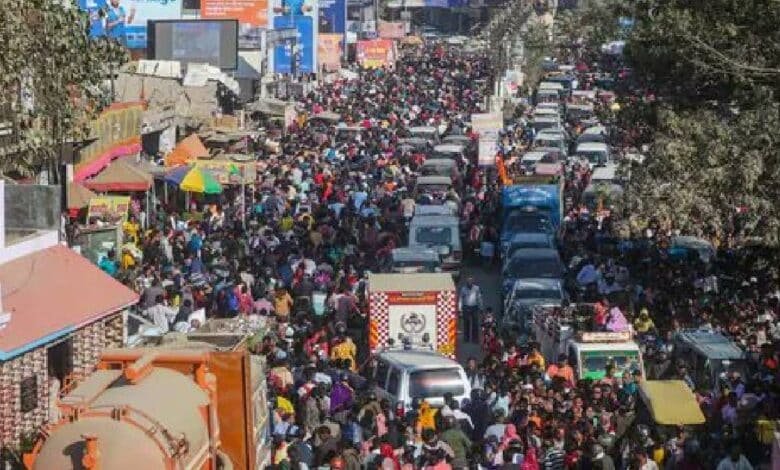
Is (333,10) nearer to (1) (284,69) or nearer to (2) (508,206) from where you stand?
(1) (284,69)

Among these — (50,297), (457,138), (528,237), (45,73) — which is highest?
(45,73)

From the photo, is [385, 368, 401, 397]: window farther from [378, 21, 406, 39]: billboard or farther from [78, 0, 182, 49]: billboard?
[378, 21, 406, 39]: billboard

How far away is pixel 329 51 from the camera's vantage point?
8100 centimetres

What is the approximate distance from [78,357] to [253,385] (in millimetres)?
3580

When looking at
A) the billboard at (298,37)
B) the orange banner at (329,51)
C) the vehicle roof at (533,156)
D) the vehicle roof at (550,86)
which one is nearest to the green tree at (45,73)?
the vehicle roof at (533,156)

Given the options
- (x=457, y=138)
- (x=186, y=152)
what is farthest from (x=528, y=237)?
(x=457, y=138)

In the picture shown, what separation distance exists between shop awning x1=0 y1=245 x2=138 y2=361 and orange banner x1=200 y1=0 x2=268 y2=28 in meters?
53.2

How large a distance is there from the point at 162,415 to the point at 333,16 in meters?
79.9

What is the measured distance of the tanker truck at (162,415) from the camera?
11.5m

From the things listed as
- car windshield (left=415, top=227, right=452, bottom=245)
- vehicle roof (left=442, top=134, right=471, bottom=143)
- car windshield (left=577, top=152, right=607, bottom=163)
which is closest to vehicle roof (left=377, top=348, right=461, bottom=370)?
car windshield (left=415, top=227, right=452, bottom=245)

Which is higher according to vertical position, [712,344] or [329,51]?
[712,344]

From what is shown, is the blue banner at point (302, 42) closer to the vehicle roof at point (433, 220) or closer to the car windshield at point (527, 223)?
the car windshield at point (527, 223)

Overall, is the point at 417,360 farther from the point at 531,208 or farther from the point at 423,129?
the point at 423,129

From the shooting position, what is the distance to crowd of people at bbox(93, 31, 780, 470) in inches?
642
